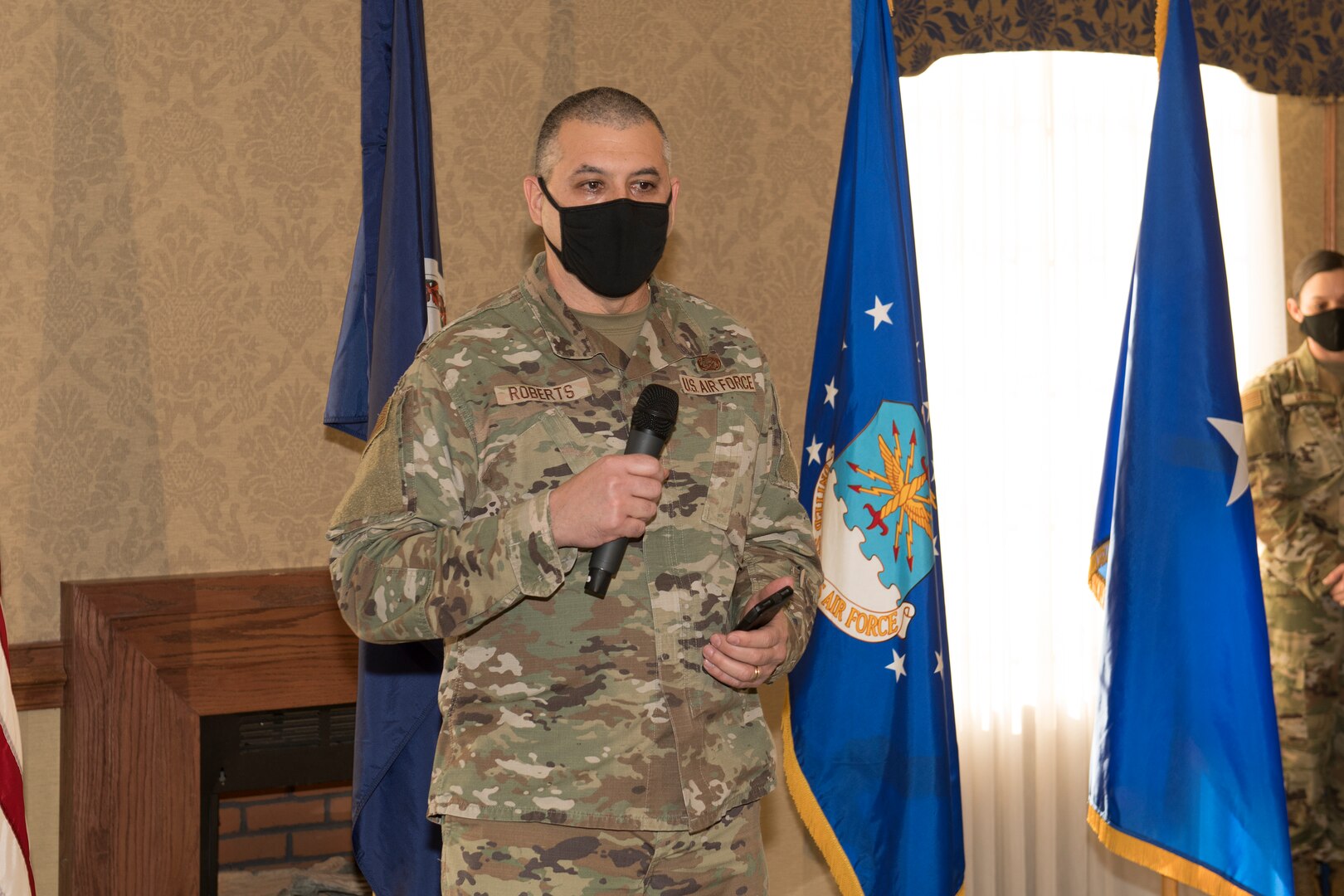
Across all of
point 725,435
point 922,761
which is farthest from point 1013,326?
point 725,435

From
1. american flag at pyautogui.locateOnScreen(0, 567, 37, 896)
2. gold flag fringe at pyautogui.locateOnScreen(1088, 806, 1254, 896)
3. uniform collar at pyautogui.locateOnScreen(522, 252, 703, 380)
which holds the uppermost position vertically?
uniform collar at pyautogui.locateOnScreen(522, 252, 703, 380)

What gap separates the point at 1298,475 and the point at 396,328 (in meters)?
2.51

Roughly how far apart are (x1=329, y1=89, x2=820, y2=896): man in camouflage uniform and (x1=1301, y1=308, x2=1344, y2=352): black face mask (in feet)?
7.89

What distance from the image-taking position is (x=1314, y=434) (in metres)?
3.33

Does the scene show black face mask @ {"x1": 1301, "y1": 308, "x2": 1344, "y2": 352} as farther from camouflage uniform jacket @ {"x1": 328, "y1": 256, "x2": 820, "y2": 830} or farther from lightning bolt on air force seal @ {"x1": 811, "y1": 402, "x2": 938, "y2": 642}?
camouflage uniform jacket @ {"x1": 328, "y1": 256, "x2": 820, "y2": 830}

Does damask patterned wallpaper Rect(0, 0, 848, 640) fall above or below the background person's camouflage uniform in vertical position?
above

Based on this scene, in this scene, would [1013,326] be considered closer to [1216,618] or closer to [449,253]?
[1216,618]

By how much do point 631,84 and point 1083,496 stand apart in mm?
1751

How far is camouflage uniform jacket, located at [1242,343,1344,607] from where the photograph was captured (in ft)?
10.8

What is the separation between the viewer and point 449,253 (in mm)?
2768

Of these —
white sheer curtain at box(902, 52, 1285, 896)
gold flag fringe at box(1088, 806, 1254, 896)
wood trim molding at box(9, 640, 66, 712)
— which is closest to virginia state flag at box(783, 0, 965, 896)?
gold flag fringe at box(1088, 806, 1254, 896)

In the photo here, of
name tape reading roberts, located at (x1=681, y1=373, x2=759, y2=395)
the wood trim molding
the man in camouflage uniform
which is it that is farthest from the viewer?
the wood trim molding

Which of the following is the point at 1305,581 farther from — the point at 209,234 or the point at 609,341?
the point at 209,234

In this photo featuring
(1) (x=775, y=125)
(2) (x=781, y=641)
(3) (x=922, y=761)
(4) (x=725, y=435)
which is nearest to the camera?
(2) (x=781, y=641)
